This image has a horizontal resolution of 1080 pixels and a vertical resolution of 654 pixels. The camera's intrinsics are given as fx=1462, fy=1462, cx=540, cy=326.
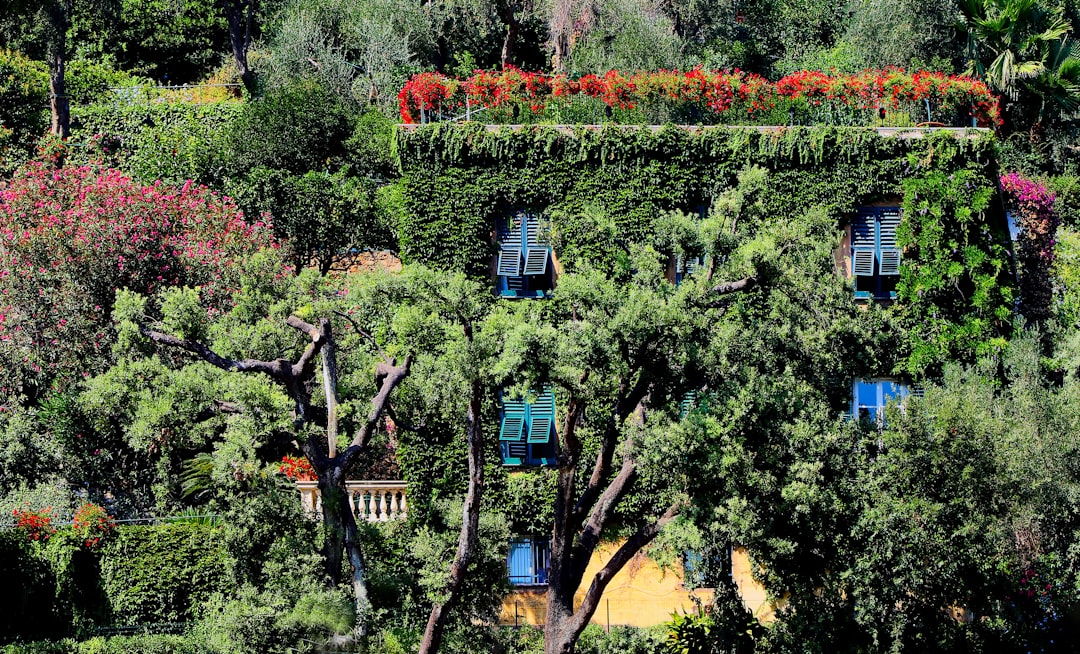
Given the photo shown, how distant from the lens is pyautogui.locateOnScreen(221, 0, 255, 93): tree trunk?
4541 centimetres

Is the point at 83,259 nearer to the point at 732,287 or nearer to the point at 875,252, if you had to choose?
the point at 732,287

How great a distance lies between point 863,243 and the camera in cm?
3038

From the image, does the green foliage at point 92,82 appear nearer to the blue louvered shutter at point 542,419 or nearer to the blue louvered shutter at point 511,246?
the blue louvered shutter at point 511,246

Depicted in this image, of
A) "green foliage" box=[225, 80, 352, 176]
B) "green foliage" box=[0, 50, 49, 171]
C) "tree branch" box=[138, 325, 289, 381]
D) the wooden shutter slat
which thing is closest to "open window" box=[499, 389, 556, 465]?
the wooden shutter slat

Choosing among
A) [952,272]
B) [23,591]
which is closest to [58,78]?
[23,591]

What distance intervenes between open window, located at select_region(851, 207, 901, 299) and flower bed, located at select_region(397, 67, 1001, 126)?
6.99ft

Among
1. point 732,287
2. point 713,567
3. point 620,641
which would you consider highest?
point 732,287

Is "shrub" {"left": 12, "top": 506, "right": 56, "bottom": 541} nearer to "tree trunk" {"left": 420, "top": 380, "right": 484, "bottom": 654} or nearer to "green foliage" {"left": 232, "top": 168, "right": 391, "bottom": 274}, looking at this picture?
"tree trunk" {"left": 420, "top": 380, "right": 484, "bottom": 654}

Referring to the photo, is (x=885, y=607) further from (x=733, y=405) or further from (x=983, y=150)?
(x=983, y=150)

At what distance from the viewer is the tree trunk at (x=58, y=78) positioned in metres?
40.9

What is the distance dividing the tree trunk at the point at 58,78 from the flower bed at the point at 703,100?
14.5 metres

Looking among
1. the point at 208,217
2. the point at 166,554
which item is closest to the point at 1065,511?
the point at 166,554

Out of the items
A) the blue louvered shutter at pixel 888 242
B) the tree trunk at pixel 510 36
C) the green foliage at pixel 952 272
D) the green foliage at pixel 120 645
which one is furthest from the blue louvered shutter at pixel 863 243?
the tree trunk at pixel 510 36

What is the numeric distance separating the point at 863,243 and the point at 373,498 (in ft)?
37.3
